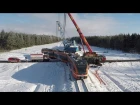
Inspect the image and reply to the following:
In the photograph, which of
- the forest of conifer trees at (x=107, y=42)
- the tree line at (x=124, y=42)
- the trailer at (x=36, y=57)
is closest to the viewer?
the trailer at (x=36, y=57)

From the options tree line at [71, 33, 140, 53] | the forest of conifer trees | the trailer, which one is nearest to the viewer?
the trailer

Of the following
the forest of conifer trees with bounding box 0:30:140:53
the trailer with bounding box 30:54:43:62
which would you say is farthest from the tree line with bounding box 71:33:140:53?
the trailer with bounding box 30:54:43:62

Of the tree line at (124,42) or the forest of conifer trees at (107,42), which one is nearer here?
the tree line at (124,42)

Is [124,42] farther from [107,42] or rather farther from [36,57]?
[36,57]

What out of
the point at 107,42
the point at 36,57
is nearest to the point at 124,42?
the point at 107,42

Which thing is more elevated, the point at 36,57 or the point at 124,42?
the point at 124,42

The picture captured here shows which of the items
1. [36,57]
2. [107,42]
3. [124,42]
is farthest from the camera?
[107,42]

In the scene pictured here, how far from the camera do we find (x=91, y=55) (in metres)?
23.0

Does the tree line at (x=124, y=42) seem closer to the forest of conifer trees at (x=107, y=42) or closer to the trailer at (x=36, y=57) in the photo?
the forest of conifer trees at (x=107, y=42)

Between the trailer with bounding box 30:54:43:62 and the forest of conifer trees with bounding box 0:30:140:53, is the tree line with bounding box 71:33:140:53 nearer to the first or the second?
the forest of conifer trees with bounding box 0:30:140:53

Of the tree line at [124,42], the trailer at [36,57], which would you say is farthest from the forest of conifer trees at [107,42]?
the trailer at [36,57]
